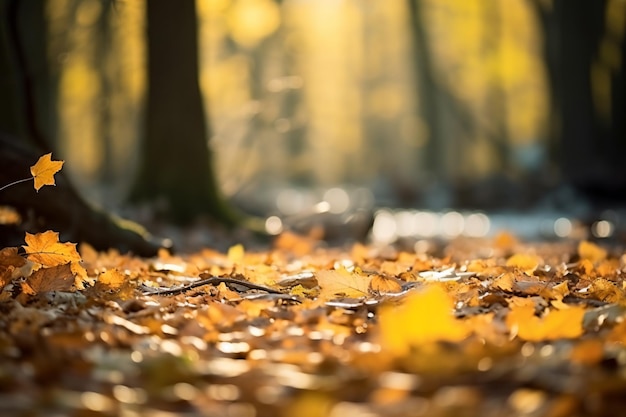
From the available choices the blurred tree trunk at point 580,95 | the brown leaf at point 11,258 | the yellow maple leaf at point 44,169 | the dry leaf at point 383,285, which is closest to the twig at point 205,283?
the dry leaf at point 383,285

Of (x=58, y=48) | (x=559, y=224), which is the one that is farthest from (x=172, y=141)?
(x=559, y=224)

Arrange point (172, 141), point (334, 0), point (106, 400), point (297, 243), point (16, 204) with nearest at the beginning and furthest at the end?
point (106, 400) < point (16, 204) < point (297, 243) < point (172, 141) < point (334, 0)

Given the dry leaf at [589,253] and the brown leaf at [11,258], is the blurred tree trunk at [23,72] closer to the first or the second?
the brown leaf at [11,258]

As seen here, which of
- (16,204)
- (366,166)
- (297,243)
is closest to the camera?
(16,204)

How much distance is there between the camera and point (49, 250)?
3764 millimetres

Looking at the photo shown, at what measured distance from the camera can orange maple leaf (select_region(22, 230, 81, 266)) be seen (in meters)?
3.72

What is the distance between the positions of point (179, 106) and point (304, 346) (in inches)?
300

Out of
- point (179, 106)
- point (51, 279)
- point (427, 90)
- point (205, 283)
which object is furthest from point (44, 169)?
point (427, 90)

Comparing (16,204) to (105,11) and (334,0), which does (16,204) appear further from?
(334,0)

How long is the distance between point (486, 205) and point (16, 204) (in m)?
18.2

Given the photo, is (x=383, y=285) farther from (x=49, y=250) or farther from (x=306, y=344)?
(x=49, y=250)

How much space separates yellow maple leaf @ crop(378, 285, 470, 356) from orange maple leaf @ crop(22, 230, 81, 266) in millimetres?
1832

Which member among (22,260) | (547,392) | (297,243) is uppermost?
(22,260)

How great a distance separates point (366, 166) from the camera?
4853cm
